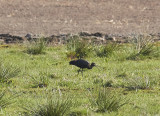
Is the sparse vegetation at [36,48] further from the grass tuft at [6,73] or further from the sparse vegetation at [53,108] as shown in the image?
the sparse vegetation at [53,108]

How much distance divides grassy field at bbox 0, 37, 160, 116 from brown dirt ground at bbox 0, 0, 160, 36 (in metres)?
7.79

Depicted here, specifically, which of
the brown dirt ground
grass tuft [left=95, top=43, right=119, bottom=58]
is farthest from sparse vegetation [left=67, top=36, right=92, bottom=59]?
the brown dirt ground

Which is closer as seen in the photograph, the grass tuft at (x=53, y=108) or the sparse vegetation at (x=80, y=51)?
the grass tuft at (x=53, y=108)

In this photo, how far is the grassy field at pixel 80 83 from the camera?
356 inches

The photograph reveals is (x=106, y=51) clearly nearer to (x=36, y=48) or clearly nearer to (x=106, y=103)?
(x=36, y=48)

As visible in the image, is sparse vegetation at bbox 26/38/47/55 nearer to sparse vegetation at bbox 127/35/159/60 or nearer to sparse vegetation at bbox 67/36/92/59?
sparse vegetation at bbox 67/36/92/59

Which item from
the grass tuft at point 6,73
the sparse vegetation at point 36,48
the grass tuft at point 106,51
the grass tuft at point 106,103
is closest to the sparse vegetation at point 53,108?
the grass tuft at point 106,103

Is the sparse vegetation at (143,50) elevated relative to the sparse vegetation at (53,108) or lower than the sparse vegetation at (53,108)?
lower

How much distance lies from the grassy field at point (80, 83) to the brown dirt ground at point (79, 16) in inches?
307

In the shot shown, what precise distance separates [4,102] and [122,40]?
13.5 meters

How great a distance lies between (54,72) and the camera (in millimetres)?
13719

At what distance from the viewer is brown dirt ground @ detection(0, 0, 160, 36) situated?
27500mm

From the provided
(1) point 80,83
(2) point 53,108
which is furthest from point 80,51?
(2) point 53,108

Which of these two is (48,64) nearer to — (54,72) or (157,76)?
(54,72)
